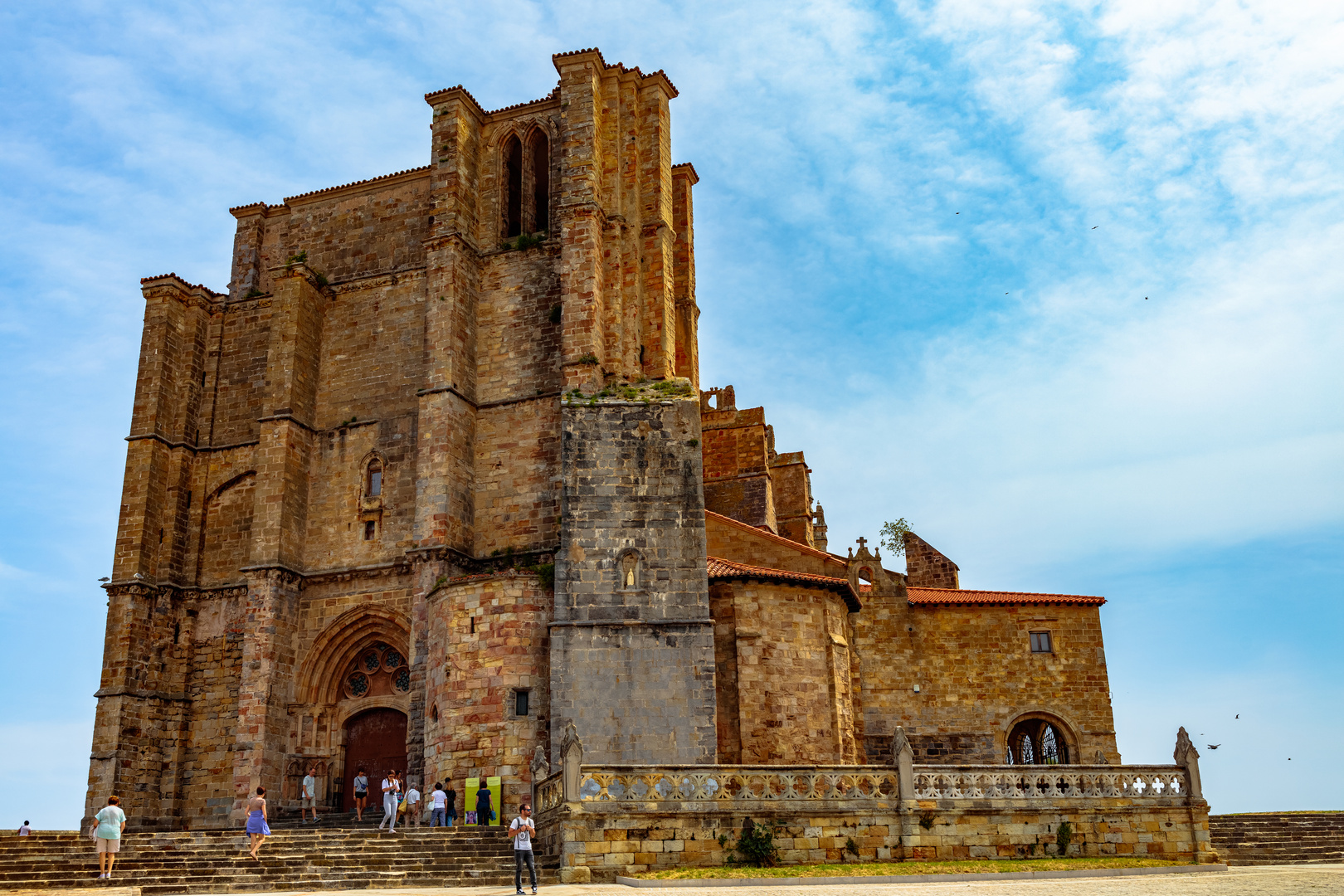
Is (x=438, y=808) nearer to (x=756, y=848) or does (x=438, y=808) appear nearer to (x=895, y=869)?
(x=756, y=848)

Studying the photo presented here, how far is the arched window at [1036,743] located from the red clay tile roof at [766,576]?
8.13m

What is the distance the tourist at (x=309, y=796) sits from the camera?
27.0 m

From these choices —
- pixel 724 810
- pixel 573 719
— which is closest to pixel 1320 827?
pixel 724 810

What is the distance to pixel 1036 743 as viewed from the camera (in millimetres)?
34125

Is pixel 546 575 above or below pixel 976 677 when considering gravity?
above

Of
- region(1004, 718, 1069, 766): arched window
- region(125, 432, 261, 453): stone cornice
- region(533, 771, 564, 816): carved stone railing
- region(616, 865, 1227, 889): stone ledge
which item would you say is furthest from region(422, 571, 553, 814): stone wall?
region(1004, 718, 1069, 766): arched window

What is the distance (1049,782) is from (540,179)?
22478 mm

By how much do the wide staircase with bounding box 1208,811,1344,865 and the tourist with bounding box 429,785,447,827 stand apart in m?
15.2

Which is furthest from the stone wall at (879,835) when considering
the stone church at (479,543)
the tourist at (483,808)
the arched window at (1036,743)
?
the arched window at (1036,743)

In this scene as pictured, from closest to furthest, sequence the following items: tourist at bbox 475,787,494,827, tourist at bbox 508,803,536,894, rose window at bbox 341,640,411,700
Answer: tourist at bbox 508,803,536,894 < tourist at bbox 475,787,494,827 < rose window at bbox 341,640,411,700

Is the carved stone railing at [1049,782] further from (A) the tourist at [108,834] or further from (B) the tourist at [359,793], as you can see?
(B) the tourist at [359,793]

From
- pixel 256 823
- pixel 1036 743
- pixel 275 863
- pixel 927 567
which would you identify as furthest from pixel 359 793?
pixel 927 567

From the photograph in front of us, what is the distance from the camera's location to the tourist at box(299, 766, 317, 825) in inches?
1062

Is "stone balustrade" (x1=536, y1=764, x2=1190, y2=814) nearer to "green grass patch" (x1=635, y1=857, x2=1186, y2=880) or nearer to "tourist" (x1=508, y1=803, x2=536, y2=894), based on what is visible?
"green grass patch" (x1=635, y1=857, x2=1186, y2=880)
